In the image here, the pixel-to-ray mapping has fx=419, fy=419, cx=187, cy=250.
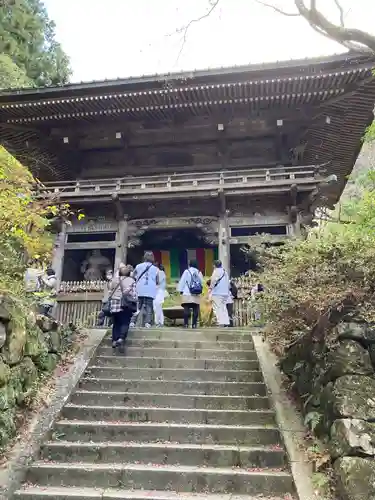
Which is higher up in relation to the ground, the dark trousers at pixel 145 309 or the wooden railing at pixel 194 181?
the wooden railing at pixel 194 181

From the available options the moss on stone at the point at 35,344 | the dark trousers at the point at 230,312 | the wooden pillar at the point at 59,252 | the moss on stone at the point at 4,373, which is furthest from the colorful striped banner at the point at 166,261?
the moss on stone at the point at 4,373

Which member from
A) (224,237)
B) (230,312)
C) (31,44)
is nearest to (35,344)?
(230,312)

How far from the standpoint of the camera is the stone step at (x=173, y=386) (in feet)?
19.6

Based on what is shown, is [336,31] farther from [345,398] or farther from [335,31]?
[345,398]

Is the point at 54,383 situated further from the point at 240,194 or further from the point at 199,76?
the point at 199,76

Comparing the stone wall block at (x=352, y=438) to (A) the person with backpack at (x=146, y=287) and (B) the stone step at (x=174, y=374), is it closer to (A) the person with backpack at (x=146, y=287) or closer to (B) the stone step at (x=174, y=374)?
(B) the stone step at (x=174, y=374)

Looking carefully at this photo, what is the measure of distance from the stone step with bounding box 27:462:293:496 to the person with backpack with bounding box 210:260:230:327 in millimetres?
5174

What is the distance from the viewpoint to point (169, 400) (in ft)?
18.8

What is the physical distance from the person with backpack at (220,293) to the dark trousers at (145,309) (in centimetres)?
146

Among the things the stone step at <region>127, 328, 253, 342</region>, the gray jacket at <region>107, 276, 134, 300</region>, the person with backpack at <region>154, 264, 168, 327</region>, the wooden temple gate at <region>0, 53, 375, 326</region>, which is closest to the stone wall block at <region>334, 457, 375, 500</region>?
the stone step at <region>127, 328, 253, 342</region>

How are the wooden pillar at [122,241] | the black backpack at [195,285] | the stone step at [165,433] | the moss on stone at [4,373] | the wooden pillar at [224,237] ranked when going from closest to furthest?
the moss on stone at [4,373], the stone step at [165,433], the black backpack at [195,285], the wooden pillar at [224,237], the wooden pillar at [122,241]

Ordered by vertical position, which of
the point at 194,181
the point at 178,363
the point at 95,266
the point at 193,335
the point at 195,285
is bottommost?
the point at 178,363

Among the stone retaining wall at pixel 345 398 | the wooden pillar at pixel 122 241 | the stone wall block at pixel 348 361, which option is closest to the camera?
the stone retaining wall at pixel 345 398

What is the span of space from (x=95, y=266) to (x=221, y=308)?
665 cm
